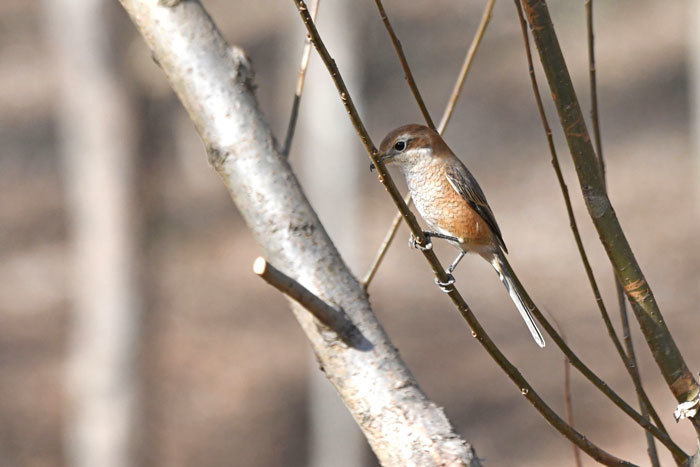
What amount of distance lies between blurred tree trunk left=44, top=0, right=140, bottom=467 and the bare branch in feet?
17.0

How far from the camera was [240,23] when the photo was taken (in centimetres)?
1573

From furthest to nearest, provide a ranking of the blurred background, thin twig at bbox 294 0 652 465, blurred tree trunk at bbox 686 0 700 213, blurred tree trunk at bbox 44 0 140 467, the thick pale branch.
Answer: blurred tree trunk at bbox 686 0 700 213 < the blurred background < blurred tree trunk at bbox 44 0 140 467 < the thick pale branch < thin twig at bbox 294 0 652 465

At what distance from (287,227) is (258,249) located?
10479mm

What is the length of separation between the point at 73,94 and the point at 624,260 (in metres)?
5.62

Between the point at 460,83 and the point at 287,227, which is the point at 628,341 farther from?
the point at 287,227

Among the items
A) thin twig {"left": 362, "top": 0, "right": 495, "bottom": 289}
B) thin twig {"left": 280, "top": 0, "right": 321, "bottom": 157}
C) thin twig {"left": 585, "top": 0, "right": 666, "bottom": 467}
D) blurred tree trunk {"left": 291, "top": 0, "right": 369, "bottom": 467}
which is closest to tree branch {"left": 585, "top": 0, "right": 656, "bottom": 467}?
thin twig {"left": 585, "top": 0, "right": 666, "bottom": 467}

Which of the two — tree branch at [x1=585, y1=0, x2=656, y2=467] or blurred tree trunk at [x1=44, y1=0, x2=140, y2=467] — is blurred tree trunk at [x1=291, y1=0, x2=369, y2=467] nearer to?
blurred tree trunk at [x1=44, y1=0, x2=140, y2=467]

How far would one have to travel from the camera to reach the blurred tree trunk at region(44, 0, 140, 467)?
6180 millimetres

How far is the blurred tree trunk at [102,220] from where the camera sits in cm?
618

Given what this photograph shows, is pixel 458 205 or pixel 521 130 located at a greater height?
pixel 521 130

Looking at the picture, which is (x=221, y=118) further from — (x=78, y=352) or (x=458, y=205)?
(x=78, y=352)

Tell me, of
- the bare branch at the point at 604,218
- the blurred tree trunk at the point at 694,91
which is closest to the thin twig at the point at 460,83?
the bare branch at the point at 604,218

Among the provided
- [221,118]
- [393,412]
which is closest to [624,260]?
[393,412]

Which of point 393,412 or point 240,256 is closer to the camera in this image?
point 393,412
